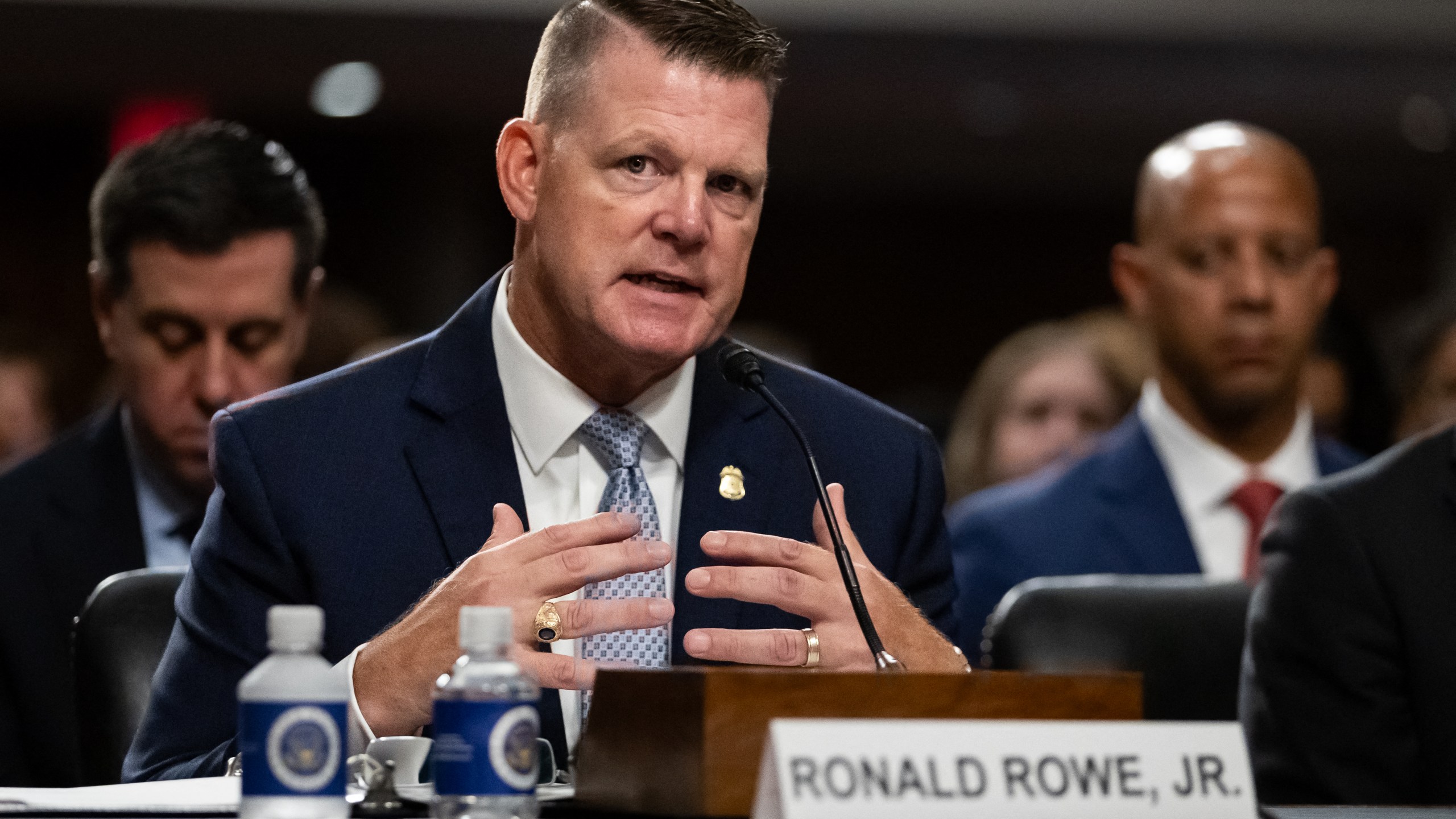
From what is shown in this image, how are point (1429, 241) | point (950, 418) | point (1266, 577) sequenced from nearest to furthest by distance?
point (1266, 577) → point (950, 418) → point (1429, 241)

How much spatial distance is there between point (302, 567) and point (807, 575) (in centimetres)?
66

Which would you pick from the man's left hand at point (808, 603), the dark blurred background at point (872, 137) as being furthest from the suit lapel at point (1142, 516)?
the dark blurred background at point (872, 137)

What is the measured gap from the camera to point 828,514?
5.34ft

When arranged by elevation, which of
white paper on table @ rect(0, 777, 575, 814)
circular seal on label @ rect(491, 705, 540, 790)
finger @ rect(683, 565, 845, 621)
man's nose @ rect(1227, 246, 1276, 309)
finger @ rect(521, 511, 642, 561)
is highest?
man's nose @ rect(1227, 246, 1276, 309)

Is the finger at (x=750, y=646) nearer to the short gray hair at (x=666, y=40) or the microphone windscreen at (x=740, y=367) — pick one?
the microphone windscreen at (x=740, y=367)

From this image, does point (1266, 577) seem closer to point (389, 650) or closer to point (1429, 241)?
point (389, 650)

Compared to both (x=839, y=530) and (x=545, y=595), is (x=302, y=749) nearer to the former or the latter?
(x=545, y=595)

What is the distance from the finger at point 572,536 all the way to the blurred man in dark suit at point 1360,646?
3.88ft

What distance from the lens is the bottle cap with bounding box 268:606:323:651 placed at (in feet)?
4.29

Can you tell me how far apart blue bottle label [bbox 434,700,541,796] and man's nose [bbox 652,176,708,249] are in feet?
2.59

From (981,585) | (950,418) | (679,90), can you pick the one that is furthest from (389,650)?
(950,418)

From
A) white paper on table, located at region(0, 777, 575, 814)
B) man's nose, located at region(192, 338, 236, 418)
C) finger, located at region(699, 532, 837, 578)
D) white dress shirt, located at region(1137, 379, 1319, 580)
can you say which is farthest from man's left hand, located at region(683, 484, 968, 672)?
white dress shirt, located at region(1137, 379, 1319, 580)

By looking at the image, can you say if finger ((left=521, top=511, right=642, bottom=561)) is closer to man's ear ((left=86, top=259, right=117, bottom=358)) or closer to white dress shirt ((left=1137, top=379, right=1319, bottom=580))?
man's ear ((left=86, top=259, right=117, bottom=358))

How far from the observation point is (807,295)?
Result: 1185 centimetres
